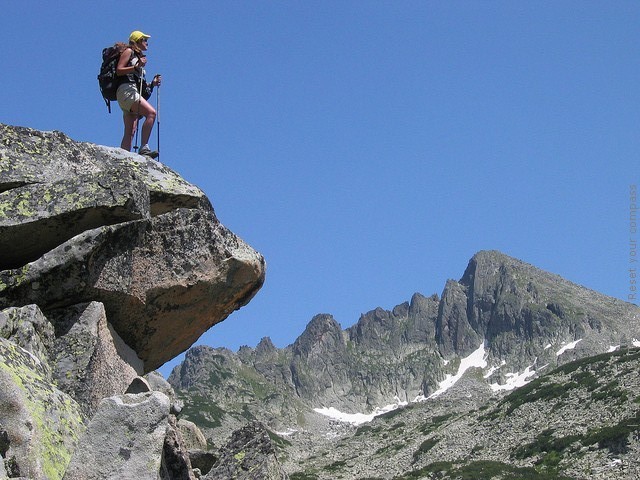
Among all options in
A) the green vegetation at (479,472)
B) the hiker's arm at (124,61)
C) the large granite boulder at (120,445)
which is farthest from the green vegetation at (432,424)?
the large granite boulder at (120,445)

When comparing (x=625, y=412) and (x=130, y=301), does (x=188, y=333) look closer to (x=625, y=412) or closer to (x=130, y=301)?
(x=130, y=301)

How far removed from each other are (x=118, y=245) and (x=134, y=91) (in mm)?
4299

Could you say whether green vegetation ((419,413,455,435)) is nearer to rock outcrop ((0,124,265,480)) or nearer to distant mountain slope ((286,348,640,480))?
distant mountain slope ((286,348,640,480))

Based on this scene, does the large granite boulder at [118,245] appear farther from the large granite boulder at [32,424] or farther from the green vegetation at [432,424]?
the green vegetation at [432,424]

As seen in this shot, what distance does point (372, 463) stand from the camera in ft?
454

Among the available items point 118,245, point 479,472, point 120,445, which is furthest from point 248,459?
point 479,472

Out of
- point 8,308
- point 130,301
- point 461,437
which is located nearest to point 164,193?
point 130,301

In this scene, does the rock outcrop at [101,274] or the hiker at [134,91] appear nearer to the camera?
the rock outcrop at [101,274]

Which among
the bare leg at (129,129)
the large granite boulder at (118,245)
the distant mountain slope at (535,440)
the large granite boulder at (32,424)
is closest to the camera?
the large granite boulder at (32,424)

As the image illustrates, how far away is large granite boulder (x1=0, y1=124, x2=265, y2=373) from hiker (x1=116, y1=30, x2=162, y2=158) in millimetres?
819

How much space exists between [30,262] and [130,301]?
180 centimetres

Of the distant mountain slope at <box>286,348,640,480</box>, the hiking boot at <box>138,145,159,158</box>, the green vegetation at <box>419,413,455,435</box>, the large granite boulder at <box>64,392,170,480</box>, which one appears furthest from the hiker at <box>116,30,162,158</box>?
the green vegetation at <box>419,413,455,435</box>

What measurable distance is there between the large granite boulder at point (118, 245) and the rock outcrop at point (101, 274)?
0.02 meters

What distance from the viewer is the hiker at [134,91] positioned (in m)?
16.1
